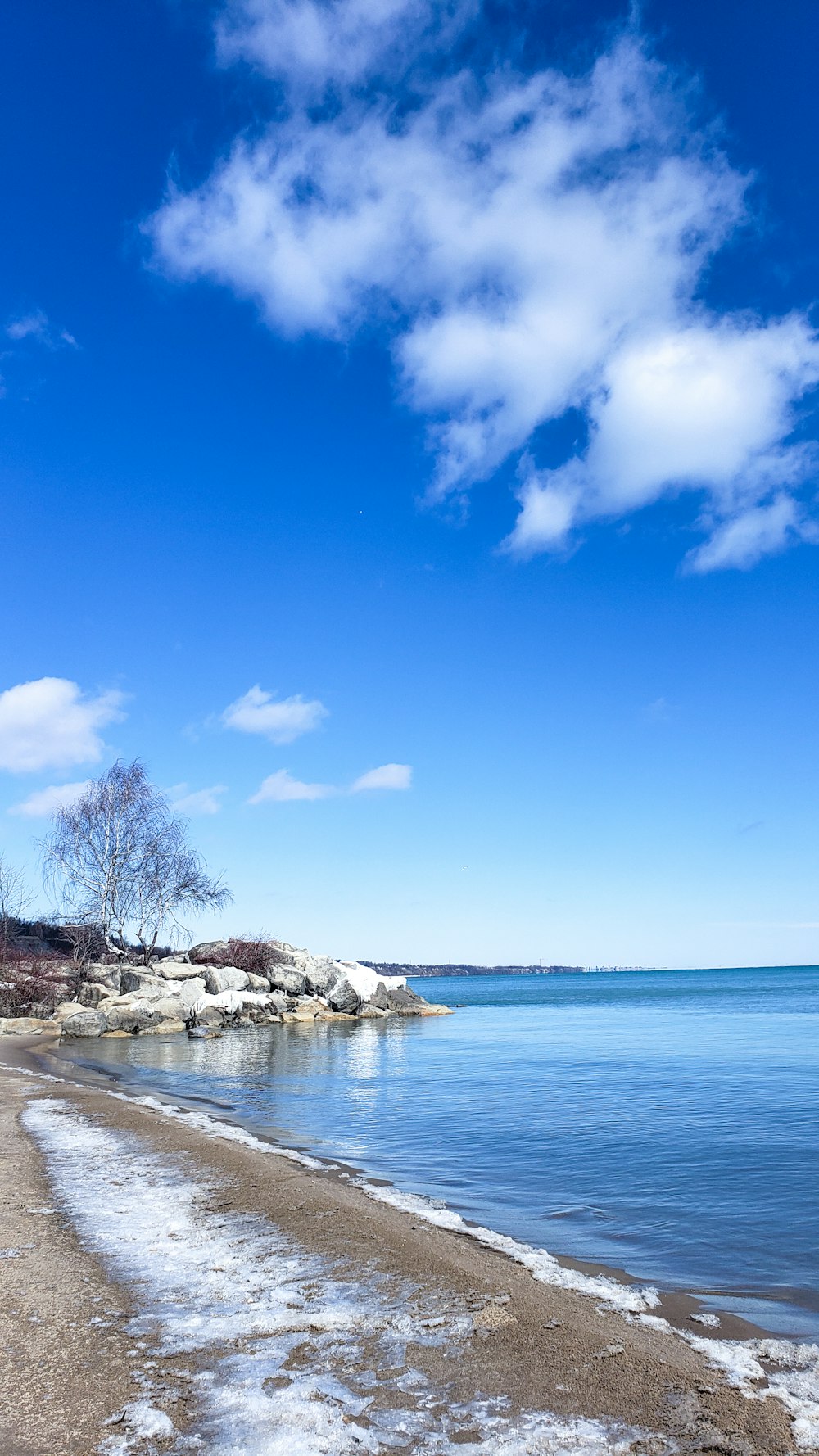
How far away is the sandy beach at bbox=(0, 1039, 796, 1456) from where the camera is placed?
3891 mm

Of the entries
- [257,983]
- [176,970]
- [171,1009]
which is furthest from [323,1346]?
[257,983]

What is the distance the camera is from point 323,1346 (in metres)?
4.80

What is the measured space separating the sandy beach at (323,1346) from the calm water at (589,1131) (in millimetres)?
1308

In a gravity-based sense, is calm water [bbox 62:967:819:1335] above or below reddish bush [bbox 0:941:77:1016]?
below

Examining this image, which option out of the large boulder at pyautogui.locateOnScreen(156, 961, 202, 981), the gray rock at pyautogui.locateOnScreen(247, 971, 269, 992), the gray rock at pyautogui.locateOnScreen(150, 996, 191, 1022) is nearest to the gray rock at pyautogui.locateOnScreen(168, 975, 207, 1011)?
the gray rock at pyautogui.locateOnScreen(150, 996, 191, 1022)

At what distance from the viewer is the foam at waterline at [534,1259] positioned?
19.5 ft

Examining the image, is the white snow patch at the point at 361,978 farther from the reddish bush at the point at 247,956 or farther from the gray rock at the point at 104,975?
the gray rock at the point at 104,975

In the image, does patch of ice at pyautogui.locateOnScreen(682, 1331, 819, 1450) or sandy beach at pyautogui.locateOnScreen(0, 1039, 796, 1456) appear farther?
Result: patch of ice at pyautogui.locateOnScreen(682, 1331, 819, 1450)

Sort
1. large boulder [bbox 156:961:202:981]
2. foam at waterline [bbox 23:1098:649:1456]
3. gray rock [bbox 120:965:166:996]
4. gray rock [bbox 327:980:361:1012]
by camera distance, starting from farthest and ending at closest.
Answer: gray rock [bbox 327:980:361:1012], large boulder [bbox 156:961:202:981], gray rock [bbox 120:965:166:996], foam at waterline [bbox 23:1098:649:1456]

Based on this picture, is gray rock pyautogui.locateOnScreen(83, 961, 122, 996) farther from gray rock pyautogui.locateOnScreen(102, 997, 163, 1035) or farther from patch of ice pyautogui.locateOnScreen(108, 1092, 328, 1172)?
patch of ice pyautogui.locateOnScreen(108, 1092, 328, 1172)

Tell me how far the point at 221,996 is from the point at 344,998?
9949 millimetres

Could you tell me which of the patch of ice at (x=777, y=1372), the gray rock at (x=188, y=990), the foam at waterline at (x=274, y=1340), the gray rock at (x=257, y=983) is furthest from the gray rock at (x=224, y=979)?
the patch of ice at (x=777, y=1372)

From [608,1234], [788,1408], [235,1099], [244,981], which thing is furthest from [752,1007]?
[788,1408]

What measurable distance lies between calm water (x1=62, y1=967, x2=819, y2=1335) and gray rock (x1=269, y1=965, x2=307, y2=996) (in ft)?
45.6
